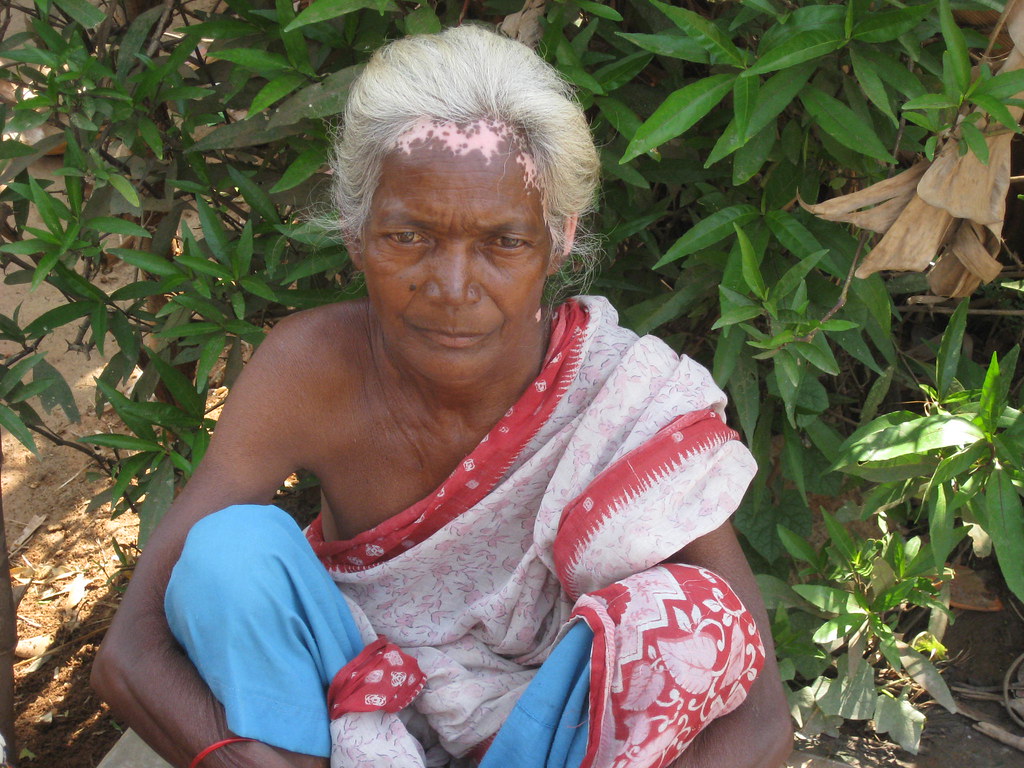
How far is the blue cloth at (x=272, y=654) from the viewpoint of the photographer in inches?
62.4

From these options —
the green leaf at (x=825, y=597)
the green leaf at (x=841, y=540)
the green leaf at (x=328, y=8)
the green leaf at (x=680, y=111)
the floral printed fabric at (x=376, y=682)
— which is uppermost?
the green leaf at (x=328, y=8)

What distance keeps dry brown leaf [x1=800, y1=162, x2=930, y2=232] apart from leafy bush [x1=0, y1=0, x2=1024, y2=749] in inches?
3.2

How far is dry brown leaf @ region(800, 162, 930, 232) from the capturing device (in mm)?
2029

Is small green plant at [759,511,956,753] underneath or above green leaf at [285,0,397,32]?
underneath

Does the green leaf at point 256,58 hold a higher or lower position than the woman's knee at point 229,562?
higher

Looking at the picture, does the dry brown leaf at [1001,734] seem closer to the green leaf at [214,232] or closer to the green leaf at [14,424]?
the green leaf at [214,232]

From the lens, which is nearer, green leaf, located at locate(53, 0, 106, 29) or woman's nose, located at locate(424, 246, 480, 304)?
woman's nose, located at locate(424, 246, 480, 304)

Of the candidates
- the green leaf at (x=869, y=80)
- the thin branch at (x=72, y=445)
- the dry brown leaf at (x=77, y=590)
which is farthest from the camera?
the dry brown leaf at (x=77, y=590)

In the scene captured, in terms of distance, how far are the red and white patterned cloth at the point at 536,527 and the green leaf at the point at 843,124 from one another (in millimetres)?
525

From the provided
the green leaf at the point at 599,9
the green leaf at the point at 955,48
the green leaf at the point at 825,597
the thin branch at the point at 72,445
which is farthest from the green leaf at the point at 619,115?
the thin branch at the point at 72,445

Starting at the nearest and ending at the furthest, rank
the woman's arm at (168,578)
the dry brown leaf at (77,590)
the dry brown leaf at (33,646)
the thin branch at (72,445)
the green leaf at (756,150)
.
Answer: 1. the woman's arm at (168,578)
2. the green leaf at (756,150)
3. the thin branch at (72,445)
4. the dry brown leaf at (33,646)
5. the dry brown leaf at (77,590)

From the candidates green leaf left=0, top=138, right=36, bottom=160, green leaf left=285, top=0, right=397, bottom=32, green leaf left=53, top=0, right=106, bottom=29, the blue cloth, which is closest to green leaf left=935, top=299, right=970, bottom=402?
the blue cloth

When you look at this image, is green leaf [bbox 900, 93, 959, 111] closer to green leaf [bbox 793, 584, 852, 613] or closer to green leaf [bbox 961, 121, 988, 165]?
green leaf [bbox 961, 121, 988, 165]

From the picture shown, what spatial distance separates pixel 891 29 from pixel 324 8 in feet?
3.49
